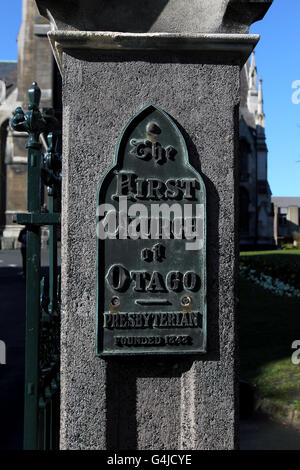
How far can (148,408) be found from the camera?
2.60 m

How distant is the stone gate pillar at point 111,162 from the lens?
2.53 m

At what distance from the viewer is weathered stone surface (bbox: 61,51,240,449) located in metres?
2.54

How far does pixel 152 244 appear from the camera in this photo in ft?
8.49

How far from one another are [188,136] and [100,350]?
1161 mm

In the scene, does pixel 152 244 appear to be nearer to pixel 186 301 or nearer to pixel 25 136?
pixel 186 301

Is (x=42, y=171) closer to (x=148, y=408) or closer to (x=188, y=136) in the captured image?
(x=188, y=136)

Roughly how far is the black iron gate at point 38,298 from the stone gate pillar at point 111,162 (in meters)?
0.30

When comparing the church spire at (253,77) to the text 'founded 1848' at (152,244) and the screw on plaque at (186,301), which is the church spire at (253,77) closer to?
the text 'founded 1848' at (152,244)

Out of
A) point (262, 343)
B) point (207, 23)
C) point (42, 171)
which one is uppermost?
point (207, 23)

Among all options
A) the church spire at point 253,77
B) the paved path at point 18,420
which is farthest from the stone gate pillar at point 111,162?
the church spire at point 253,77

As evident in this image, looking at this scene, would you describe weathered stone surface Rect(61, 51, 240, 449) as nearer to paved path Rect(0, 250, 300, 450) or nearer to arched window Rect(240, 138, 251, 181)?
paved path Rect(0, 250, 300, 450)

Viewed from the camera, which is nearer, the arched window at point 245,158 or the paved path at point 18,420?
the paved path at point 18,420

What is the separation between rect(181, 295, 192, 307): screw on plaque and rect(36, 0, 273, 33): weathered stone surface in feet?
4.49

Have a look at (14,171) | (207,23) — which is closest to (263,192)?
(14,171)
